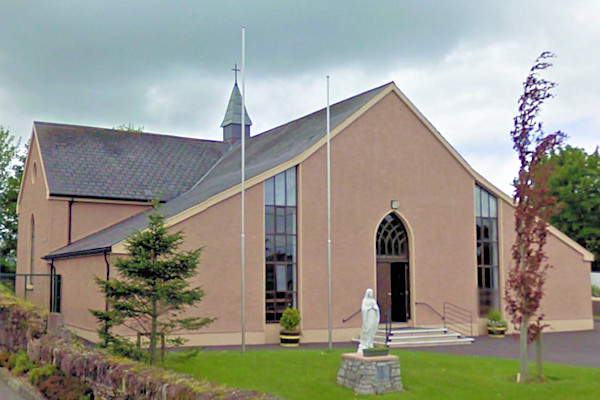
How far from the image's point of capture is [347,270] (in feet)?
84.3

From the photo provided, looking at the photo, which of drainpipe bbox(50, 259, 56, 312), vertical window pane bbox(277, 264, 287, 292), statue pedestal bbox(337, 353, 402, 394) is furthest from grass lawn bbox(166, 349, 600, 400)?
drainpipe bbox(50, 259, 56, 312)

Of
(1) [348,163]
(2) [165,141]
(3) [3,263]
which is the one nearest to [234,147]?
(2) [165,141]

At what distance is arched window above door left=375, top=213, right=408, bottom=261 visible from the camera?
27.0m

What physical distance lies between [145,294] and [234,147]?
2251 centimetres

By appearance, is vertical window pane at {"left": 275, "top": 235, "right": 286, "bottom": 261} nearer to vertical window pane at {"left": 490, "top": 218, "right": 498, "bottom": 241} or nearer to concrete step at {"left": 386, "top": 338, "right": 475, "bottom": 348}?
concrete step at {"left": 386, "top": 338, "right": 475, "bottom": 348}

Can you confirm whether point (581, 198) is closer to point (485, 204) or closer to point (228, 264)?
point (485, 204)

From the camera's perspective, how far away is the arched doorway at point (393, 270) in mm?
27094

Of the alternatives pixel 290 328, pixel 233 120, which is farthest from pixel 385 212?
pixel 233 120

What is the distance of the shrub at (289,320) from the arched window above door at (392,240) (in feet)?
15.3

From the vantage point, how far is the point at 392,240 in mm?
27391

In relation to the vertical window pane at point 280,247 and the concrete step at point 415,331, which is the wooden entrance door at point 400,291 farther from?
the vertical window pane at point 280,247

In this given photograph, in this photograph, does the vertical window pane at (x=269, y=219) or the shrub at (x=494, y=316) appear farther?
the shrub at (x=494, y=316)

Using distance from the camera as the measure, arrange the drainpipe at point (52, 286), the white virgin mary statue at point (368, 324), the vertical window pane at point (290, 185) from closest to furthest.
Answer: the white virgin mary statue at point (368, 324) < the vertical window pane at point (290, 185) < the drainpipe at point (52, 286)

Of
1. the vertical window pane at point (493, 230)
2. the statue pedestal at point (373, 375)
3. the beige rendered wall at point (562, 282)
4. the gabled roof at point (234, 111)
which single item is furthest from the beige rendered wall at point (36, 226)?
the beige rendered wall at point (562, 282)
